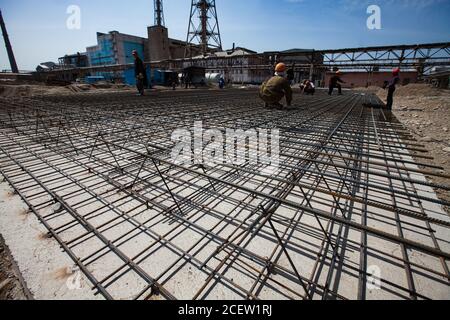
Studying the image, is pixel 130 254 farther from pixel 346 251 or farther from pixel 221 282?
pixel 346 251

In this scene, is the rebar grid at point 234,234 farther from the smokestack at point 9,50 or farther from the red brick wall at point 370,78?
the smokestack at point 9,50

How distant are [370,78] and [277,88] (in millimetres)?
52349

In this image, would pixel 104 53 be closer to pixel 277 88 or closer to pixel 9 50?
pixel 9 50

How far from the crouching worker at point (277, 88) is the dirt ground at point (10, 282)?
25.1 ft

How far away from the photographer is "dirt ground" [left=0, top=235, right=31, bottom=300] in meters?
1.61

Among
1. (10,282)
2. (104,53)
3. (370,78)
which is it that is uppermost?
(104,53)

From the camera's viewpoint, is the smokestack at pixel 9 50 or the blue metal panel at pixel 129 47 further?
the blue metal panel at pixel 129 47

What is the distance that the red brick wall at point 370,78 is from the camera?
44.0m

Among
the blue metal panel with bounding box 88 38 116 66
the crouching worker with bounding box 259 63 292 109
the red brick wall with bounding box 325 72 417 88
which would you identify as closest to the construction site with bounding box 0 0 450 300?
the crouching worker with bounding box 259 63 292 109

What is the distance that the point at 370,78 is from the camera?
155 feet

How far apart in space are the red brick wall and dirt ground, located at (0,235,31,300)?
163 ft

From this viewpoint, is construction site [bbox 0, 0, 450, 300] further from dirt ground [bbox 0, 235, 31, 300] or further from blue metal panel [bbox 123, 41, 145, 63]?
blue metal panel [bbox 123, 41, 145, 63]

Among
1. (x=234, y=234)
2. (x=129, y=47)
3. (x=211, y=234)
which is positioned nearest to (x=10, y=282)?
(x=211, y=234)

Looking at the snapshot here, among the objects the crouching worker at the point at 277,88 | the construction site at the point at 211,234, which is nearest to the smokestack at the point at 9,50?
the construction site at the point at 211,234
